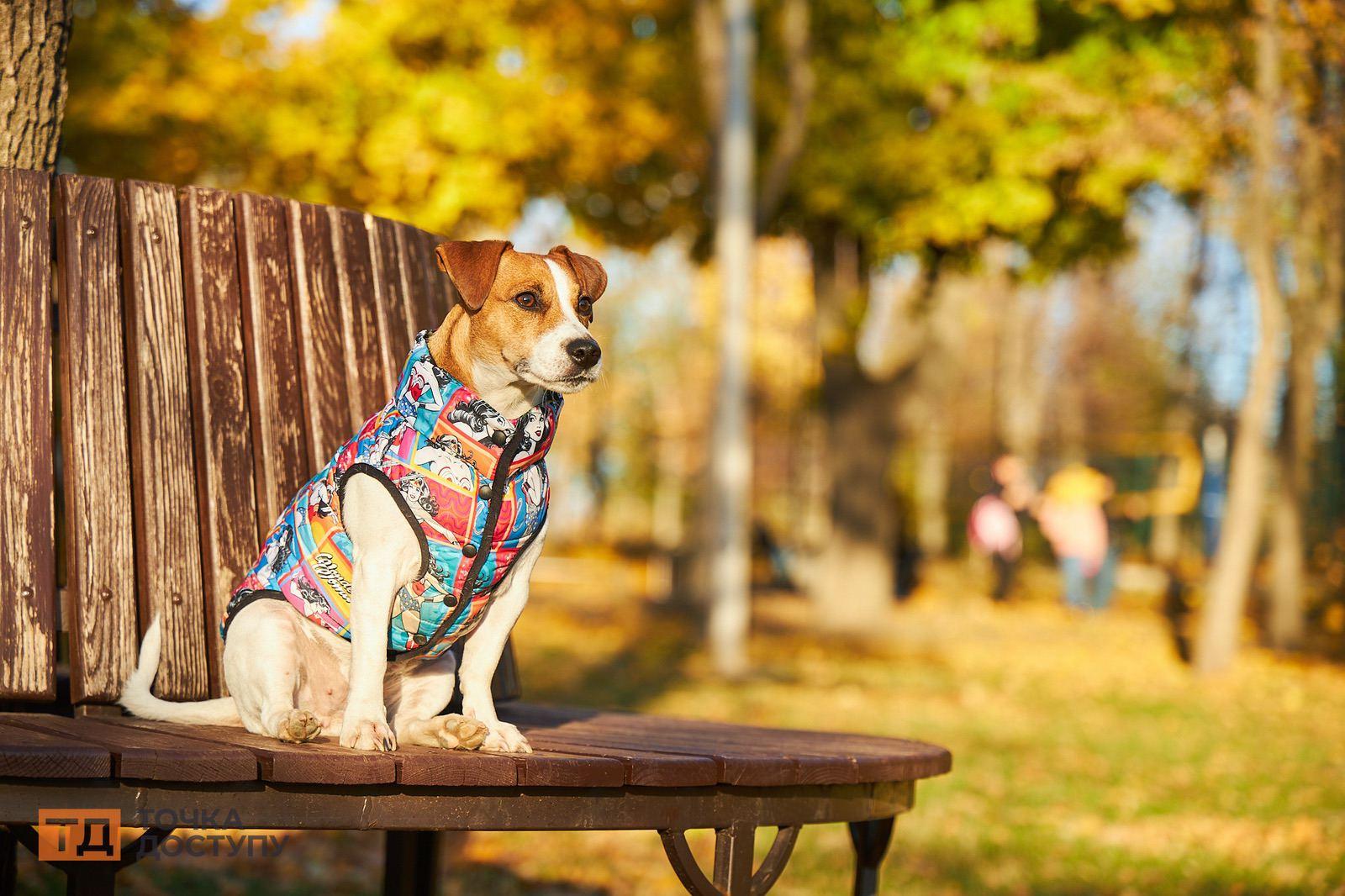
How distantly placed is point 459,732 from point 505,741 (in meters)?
0.09

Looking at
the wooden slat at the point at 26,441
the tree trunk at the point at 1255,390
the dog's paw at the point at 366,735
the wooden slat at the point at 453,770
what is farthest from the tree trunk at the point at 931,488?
the wooden slat at the point at 453,770

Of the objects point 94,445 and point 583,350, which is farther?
point 94,445

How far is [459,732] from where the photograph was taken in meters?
2.84

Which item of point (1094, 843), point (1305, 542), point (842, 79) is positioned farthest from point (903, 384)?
point (1094, 843)

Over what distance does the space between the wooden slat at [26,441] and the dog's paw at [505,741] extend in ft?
3.23

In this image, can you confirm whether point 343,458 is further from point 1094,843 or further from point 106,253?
point 1094,843

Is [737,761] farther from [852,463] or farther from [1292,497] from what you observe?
[1292,497]

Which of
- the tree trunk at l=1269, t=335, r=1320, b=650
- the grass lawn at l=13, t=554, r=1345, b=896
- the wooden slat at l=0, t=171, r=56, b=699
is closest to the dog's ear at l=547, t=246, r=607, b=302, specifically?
the wooden slat at l=0, t=171, r=56, b=699

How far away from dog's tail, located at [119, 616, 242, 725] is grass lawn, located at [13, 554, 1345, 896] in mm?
2411

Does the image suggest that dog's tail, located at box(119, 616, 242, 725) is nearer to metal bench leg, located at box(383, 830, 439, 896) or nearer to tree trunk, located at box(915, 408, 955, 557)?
metal bench leg, located at box(383, 830, 439, 896)

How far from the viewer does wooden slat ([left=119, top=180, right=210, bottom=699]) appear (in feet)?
10.8

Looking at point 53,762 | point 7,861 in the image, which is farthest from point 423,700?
point 7,861

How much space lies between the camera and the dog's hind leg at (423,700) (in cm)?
294

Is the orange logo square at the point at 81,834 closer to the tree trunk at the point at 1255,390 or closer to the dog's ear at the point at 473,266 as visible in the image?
the dog's ear at the point at 473,266
